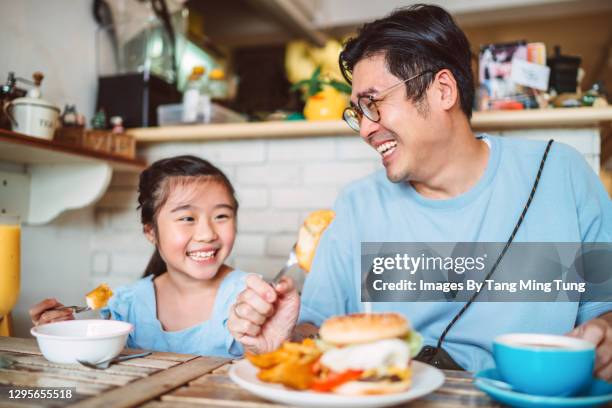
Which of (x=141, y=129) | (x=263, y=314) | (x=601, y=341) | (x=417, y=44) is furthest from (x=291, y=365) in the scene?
(x=141, y=129)

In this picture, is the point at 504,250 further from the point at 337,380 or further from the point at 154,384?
the point at 154,384

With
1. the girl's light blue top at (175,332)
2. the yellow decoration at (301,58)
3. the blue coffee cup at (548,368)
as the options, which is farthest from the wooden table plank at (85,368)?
the yellow decoration at (301,58)

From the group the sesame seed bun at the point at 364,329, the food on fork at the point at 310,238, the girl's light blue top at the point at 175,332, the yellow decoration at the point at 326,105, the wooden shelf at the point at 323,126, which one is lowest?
the girl's light blue top at the point at 175,332

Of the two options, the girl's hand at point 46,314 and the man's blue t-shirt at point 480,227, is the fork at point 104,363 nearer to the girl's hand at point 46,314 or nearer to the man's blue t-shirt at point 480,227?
the girl's hand at point 46,314

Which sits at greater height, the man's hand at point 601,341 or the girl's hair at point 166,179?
the girl's hair at point 166,179

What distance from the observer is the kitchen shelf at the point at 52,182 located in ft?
5.66

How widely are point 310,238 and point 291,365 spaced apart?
0.84m

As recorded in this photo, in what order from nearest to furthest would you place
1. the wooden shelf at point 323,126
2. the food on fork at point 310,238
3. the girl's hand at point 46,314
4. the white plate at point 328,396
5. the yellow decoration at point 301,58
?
the white plate at point 328,396 < the girl's hand at point 46,314 < the food on fork at point 310,238 < the wooden shelf at point 323,126 < the yellow decoration at point 301,58

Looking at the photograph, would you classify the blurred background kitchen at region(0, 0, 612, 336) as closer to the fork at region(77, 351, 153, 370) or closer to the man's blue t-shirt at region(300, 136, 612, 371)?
the man's blue t-shirt at region(300, 136, 612, 371)

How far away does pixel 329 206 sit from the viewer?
1.98m

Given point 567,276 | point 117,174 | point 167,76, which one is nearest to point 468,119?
point 567,276

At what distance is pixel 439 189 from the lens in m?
1.43

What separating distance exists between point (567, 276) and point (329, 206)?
0.91 meters

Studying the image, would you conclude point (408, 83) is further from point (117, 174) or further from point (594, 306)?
point (117, 174)
